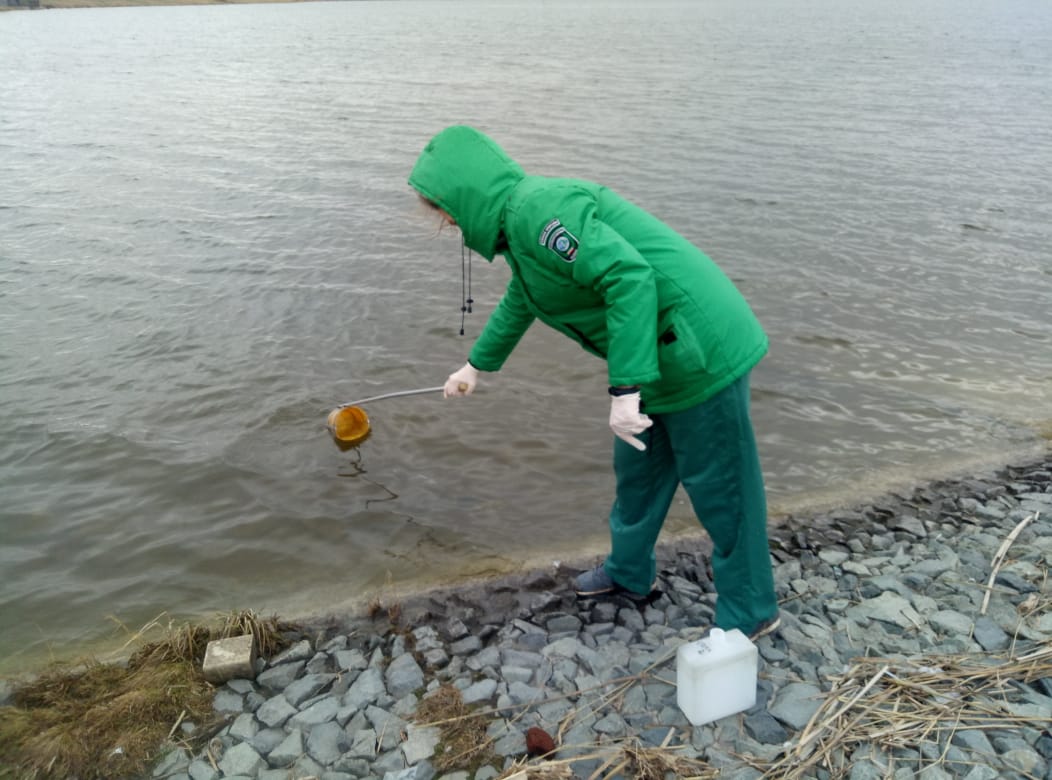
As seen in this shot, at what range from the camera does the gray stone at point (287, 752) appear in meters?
3.23

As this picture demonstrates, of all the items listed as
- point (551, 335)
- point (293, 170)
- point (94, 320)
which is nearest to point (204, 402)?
point (94, 320)

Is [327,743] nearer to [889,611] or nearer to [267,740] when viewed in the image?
[267,740]

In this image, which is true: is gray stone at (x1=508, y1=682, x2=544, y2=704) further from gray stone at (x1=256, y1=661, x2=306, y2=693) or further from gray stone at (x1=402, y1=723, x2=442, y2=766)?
gray stone at (x1=256, y1=661, x2=306, y2=693)

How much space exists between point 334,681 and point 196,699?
59 cm

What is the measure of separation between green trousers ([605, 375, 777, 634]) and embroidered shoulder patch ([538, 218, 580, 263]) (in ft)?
2.54

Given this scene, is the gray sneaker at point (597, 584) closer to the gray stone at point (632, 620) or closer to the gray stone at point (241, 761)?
the gray stone at point (632, 620)

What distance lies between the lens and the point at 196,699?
3555mm

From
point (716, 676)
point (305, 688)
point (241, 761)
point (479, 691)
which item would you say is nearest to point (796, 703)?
point (716, 676)

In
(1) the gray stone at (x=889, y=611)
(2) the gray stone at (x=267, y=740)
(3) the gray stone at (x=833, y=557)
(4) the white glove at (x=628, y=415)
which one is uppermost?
(4) the white glove at (x=628, y=415)

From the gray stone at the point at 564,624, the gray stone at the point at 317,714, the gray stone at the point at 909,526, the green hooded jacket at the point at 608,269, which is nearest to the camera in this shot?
the green hooded jacket at the point at 608,269

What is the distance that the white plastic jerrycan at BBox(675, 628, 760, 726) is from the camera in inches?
121

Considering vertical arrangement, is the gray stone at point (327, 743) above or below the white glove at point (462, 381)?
below

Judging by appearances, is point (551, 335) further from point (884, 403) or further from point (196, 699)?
point (196, 699)

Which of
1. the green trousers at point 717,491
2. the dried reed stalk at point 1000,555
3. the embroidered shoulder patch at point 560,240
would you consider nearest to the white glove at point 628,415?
the green trousers at point 717,491
